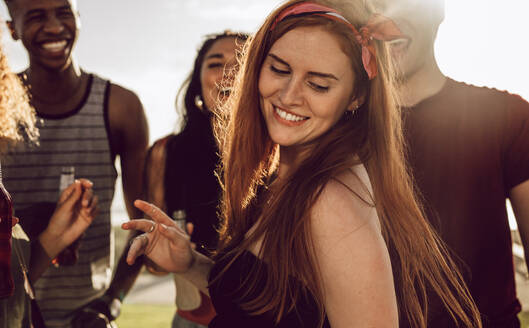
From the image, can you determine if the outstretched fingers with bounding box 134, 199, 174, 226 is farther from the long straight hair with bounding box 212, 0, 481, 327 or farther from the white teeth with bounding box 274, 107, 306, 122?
the white teeth with bounding box 274, 107, 306, 122

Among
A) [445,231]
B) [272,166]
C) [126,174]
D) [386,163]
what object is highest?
[386,163]

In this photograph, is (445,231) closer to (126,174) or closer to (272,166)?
(272,166)

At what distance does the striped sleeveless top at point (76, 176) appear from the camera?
325 centimetres

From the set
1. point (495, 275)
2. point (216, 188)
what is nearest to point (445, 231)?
point (495, 275)

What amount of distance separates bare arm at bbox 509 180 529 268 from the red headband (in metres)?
0.93

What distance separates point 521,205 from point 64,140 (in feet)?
8.44

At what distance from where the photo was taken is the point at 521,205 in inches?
88.6

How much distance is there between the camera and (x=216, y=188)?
10.5 feet

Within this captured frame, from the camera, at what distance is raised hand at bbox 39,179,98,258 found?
2.53 meters

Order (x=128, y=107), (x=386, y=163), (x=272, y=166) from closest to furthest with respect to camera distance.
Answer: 1. (x=386, y=163)
2. (x=272, y=166)
3. (x=128, y=107)

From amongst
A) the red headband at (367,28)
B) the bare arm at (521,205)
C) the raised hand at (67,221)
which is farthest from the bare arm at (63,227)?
the bare arm at (521,205)

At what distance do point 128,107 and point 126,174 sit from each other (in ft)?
1.46

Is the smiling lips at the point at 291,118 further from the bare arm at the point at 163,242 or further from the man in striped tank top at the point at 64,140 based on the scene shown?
the man in striped tank top at the point at 64,140

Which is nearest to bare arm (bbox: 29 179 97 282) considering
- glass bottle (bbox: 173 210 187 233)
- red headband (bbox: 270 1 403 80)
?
glass bottle (bbox: 173 210 187 233)
